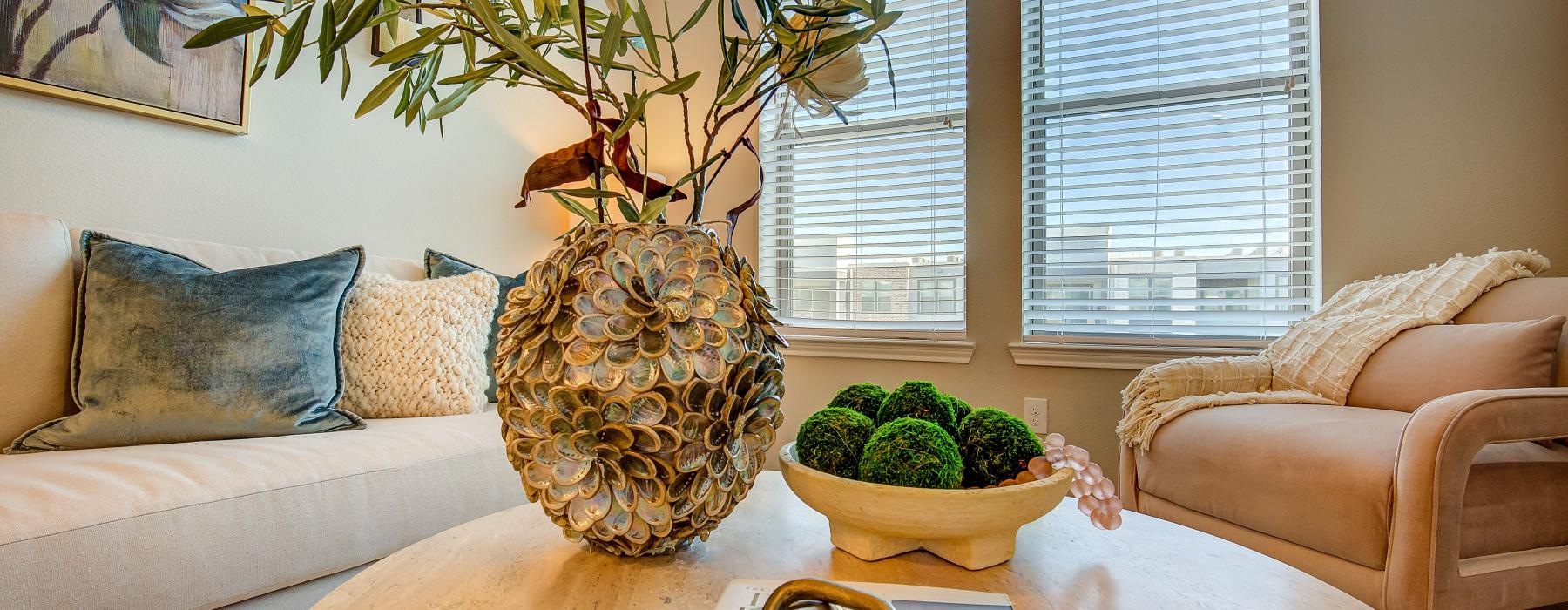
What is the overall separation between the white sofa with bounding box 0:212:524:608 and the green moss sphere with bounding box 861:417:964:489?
942mm

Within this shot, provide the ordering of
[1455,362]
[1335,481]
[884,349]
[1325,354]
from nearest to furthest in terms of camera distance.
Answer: [1335,481], [1455,362], [1325,354], [884,349]

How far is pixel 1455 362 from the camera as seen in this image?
4.39ft

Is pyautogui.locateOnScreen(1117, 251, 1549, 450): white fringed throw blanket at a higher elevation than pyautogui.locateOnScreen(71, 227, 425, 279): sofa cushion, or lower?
lower

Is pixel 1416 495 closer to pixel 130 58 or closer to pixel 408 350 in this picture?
pixel 408 350

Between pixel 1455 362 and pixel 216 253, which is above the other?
pixel 216 253

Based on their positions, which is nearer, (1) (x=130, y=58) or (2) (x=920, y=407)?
(2) (x=920, y=407)

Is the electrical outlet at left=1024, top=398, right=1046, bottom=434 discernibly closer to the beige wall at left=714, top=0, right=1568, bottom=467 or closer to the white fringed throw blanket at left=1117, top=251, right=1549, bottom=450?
the beige wall at left=714, top=0, right=1568, bottom=467

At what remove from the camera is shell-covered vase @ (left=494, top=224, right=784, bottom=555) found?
20.7 inches

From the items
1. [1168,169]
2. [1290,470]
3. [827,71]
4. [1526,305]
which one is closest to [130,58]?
[827,71]

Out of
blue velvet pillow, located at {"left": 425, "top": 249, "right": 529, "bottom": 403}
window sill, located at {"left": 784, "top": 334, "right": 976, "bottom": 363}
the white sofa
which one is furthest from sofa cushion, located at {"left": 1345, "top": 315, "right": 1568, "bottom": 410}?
blue velvet pillow, located at {"left": 425, "top": 249, "right": 529, "bottom": 403}

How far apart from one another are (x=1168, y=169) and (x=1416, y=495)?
1361mm

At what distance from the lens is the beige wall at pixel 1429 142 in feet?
5.68

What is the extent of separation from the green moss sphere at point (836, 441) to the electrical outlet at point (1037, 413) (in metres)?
A: 1.74

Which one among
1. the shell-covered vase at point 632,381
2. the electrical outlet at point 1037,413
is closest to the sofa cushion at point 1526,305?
the electrical outlet at point 1037,413
